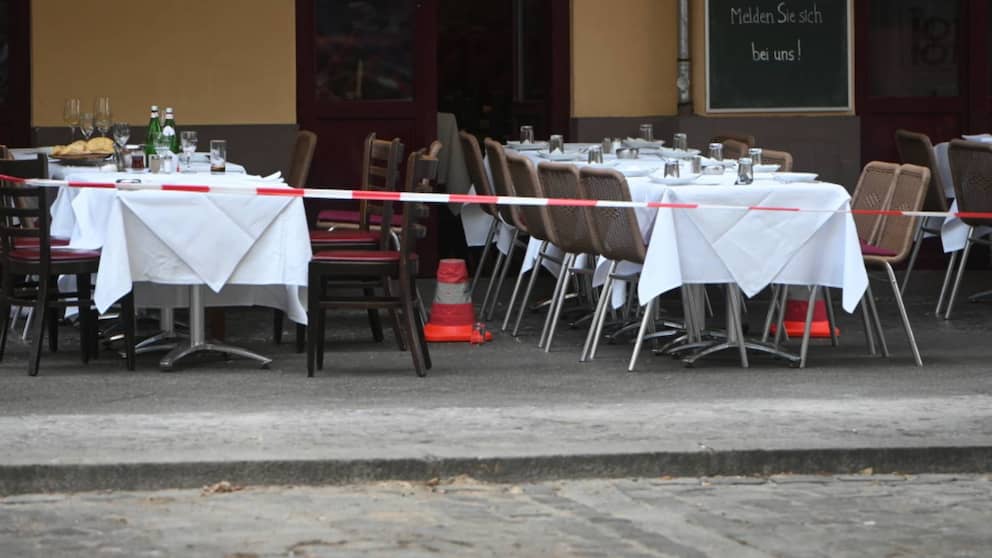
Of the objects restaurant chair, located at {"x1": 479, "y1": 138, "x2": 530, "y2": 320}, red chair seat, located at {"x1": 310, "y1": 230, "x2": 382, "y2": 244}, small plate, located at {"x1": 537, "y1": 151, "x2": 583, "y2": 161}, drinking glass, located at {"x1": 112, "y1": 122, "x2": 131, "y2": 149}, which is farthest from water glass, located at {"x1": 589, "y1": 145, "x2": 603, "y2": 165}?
drinking glass, located at {"x1": 112, "y1": 122, "x2": 131, "y2": 149}

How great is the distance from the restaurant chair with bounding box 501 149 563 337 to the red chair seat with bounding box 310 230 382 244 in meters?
0.88

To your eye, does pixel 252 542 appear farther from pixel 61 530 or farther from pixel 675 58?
pixel 675 58

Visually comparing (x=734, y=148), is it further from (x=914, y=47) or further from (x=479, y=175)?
(x=914, y=47)

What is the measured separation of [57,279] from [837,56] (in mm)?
6199

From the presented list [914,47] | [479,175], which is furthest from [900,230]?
[914,47]

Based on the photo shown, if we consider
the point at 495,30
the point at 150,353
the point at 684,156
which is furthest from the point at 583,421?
the point at 495,30

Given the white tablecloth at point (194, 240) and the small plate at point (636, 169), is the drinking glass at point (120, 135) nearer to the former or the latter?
the white tablecloth at point (194, 240)

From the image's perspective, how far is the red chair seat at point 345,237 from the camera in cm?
1044

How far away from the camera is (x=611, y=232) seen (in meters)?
9.66

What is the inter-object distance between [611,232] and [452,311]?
1.58m

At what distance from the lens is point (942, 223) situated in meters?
12.3

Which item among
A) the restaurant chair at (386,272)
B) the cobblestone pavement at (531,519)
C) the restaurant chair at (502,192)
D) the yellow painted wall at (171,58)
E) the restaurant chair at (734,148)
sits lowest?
the cobblestone pavement at (531,519)

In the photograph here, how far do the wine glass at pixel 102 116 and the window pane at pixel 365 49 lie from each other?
2.26 metres

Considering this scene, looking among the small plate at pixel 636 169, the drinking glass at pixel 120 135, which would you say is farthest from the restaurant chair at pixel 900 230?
the drinking glass at pixel 120 135
